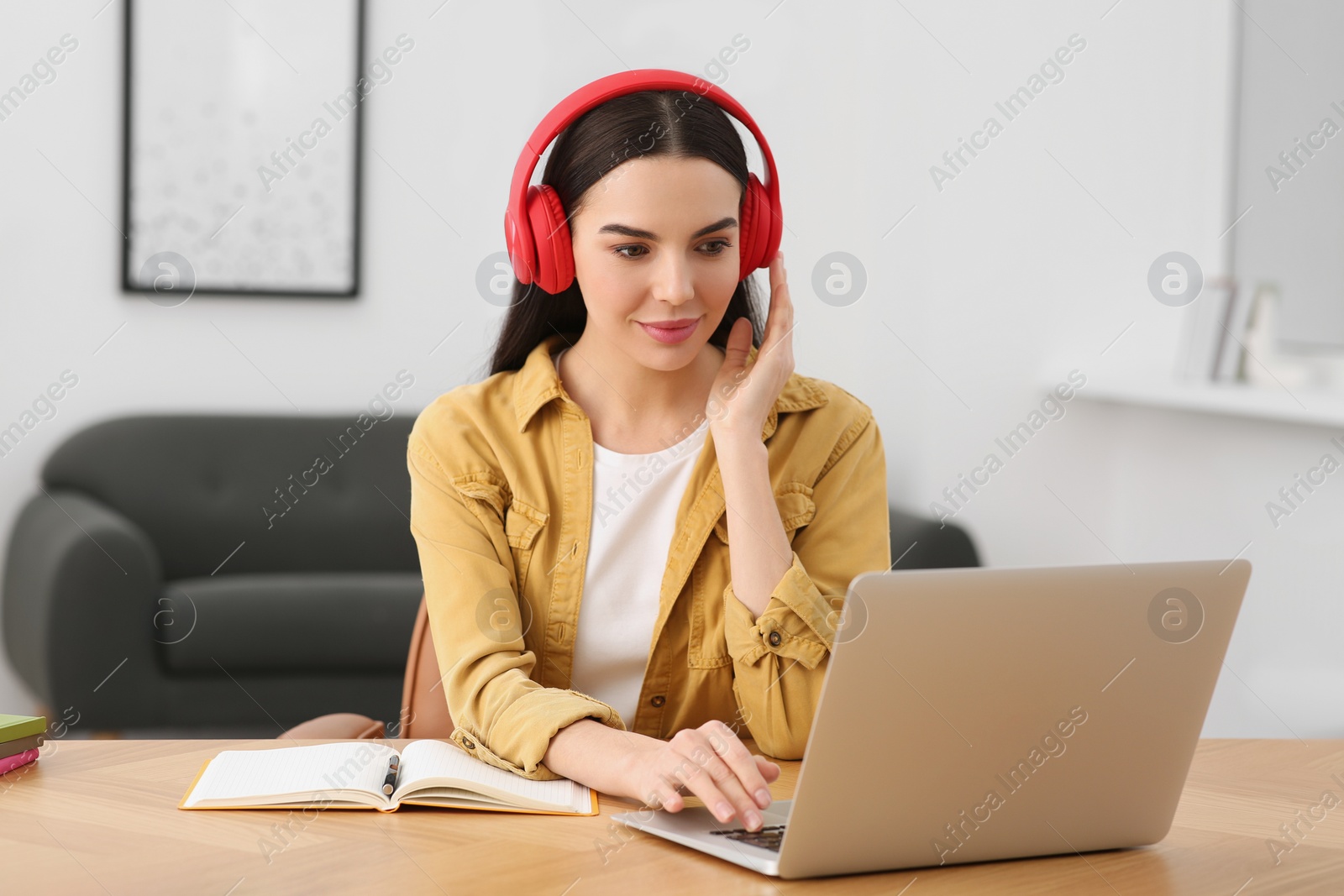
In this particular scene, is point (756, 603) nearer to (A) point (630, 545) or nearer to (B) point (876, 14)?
(A) point (630, 545)

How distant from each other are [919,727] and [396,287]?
10.2ft

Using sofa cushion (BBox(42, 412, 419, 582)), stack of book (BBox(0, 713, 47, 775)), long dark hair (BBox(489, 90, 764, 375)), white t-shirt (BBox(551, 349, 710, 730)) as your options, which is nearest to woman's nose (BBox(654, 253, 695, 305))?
long dark hair (BBox(489, 90, 764, 375))

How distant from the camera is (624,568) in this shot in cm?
142

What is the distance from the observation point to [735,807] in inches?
37.1

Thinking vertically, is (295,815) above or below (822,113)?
below

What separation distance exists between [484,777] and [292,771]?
168mm

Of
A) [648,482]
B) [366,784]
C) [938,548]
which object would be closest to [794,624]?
[648,482]

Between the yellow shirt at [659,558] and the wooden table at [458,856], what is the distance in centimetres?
23

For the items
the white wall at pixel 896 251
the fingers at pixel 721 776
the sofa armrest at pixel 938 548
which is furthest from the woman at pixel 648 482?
the sofa armrest at pixel 938 548

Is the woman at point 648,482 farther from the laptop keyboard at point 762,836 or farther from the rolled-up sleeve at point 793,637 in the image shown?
the laptop keyboard at point 762,836

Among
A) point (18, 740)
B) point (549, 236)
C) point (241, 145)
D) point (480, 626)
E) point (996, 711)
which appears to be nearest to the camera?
point (996, 711)

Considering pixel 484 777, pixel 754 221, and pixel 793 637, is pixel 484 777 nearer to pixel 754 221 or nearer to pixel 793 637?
pixel 793 637

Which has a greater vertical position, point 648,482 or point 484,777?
point 648,482

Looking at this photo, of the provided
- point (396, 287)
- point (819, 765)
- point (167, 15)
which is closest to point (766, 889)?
point (819, 765)
